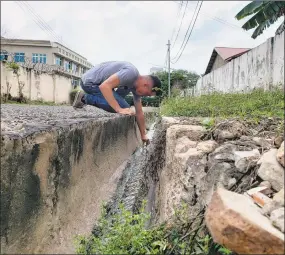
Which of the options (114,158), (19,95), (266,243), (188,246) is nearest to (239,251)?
(266,243)

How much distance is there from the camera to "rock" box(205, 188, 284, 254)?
1461 millimetres

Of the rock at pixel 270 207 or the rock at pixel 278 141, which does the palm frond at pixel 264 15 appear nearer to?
the rock at pixel 278 141

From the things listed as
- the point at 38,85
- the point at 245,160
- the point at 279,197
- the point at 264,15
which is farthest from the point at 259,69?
the point at 38,85

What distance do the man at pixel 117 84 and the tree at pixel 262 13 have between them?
786 centimetres

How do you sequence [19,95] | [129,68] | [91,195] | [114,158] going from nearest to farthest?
[91,195], [129,68], [114,158], [19,95]

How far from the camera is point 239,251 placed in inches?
60.8

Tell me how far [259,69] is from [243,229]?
8.97m

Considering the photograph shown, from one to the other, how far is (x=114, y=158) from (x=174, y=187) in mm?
2261

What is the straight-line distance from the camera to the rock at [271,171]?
1.93 meters

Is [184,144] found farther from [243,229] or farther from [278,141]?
[243,229]

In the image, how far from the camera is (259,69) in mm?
9867

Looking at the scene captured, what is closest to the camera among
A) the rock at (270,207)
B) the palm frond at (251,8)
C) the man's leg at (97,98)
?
the rock at (270,207)

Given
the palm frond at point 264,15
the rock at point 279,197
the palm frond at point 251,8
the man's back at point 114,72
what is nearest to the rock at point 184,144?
the rock at point 279,197

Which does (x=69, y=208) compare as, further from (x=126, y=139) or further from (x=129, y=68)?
(x=126, y=139)
